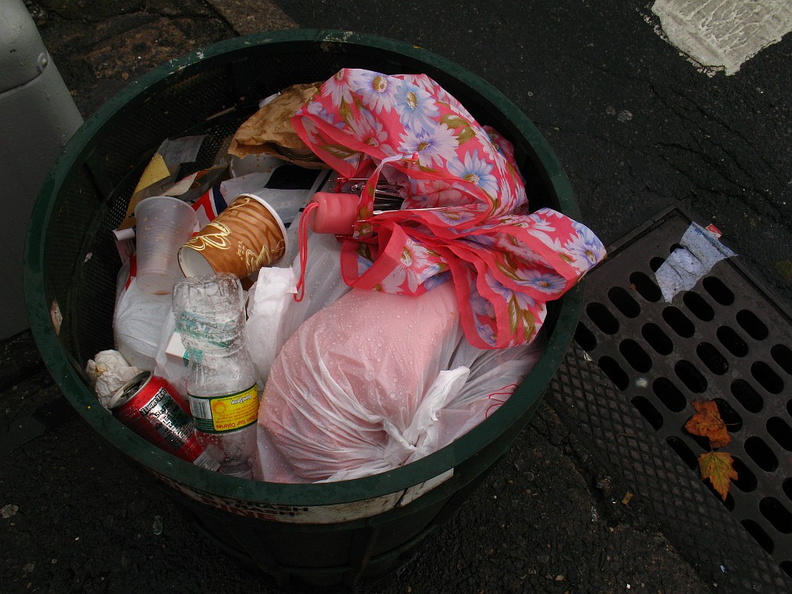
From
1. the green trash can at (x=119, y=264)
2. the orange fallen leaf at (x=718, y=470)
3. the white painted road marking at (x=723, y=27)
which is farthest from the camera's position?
the white painted road marking at (x=723, y=27)

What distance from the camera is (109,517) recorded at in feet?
6.05

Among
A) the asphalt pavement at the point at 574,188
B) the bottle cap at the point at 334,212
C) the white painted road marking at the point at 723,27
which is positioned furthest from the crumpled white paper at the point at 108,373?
the white painted road marking at the point at 723,27

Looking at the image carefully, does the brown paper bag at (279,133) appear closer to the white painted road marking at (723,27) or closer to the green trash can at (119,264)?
the green trash can at (119,264)

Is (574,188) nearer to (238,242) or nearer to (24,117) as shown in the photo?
(238,242)

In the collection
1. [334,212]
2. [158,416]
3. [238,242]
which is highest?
[334,212]

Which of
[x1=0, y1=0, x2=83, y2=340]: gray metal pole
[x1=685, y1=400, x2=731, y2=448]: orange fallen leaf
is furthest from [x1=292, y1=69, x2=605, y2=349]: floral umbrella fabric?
[x1=685, y1=400, x2=731, y2=448]: orange fallen leaf

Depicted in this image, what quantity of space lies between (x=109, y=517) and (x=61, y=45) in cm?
186

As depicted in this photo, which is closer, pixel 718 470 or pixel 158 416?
pixel 158 416

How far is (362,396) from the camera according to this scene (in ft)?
3.99

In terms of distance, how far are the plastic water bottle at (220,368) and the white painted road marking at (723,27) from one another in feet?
7.80

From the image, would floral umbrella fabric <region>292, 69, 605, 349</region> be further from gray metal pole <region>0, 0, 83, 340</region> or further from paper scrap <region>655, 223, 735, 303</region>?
paper scrap <region>655, 223, 735, 303</region>

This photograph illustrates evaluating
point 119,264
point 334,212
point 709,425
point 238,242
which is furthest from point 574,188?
point 119,264

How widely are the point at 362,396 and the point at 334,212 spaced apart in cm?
38

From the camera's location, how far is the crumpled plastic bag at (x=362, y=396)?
120cm
